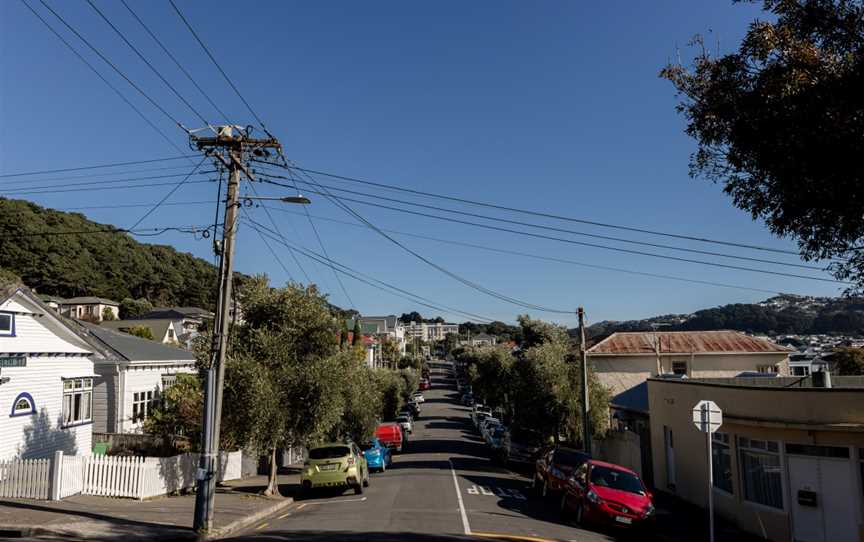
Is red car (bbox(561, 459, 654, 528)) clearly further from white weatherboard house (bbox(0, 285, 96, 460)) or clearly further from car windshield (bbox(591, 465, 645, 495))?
white weatherboard house (bbox(0, 285, 96, 460))

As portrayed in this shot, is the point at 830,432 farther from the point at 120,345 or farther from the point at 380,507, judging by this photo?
the point at 120,345

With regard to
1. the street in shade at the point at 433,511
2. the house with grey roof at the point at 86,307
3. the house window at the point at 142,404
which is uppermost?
the house with grey roof at the point at 86,307

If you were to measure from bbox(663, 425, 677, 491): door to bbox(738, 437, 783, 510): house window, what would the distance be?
4.95 meters

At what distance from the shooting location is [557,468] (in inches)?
837

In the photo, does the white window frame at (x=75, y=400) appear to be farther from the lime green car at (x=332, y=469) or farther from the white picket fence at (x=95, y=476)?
the lime green car at (x=332, y=469)

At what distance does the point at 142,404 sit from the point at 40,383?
29.2 ft

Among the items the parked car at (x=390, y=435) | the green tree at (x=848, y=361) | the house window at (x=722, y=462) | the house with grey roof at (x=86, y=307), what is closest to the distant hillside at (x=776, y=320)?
the green tree at (x=848, y=361)

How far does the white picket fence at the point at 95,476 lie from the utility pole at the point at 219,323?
3.94 meters

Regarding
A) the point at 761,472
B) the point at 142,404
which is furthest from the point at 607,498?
the point at 142,404

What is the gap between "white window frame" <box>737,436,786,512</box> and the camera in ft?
49.6

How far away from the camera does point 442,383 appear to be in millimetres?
139500

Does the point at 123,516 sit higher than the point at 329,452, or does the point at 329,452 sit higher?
the point at 329,452

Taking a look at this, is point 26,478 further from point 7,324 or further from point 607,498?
point 607,498

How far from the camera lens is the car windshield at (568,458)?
70.2 feet
